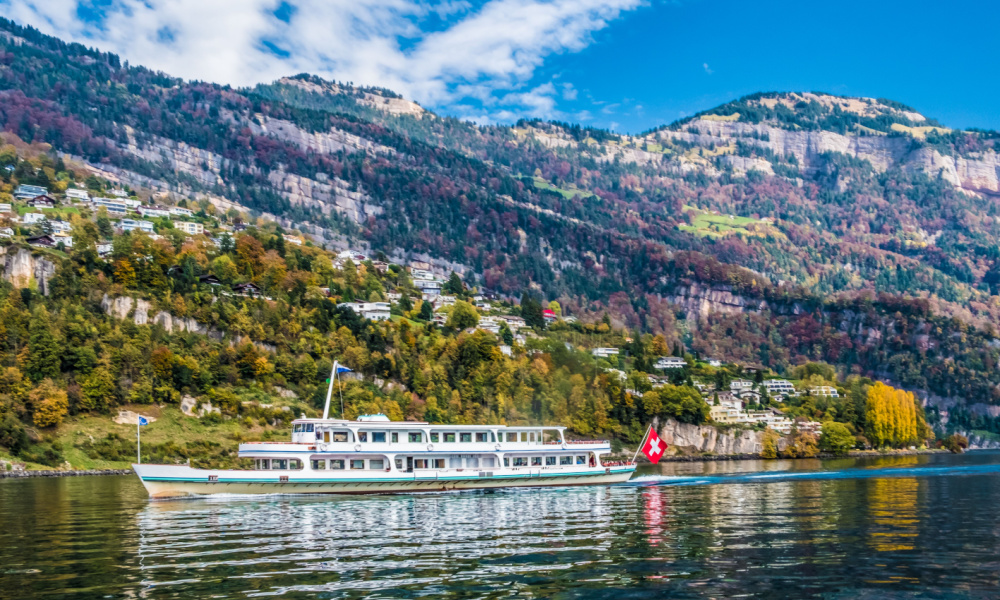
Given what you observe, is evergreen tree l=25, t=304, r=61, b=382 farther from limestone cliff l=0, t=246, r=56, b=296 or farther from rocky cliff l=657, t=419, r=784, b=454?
rocky cliff l=657, t=419, r=784, b=454

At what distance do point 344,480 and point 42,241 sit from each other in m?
131

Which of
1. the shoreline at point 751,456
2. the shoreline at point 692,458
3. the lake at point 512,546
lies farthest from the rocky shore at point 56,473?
the shoreline at point 751,456

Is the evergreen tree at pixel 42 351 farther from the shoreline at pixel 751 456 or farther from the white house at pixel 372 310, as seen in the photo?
the shoreline at pixel 751 456

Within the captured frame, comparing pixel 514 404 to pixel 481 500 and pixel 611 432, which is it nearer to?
pixel 611 432

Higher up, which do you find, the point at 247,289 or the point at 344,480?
the point at 247,289

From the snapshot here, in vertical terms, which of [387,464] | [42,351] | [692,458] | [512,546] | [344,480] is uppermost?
[42,351]

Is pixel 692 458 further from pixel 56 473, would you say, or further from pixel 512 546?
pixel 512 546

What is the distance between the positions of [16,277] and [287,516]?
425ft

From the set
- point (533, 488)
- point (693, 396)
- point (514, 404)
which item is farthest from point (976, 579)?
point (693, 396)

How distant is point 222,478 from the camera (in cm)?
6575

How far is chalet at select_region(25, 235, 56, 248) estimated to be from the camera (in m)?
166

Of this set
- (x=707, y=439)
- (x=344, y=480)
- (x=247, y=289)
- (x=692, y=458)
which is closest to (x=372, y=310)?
(x=247, y=289)

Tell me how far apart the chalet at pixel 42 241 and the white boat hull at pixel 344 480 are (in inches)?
4781

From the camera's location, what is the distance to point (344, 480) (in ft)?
229
